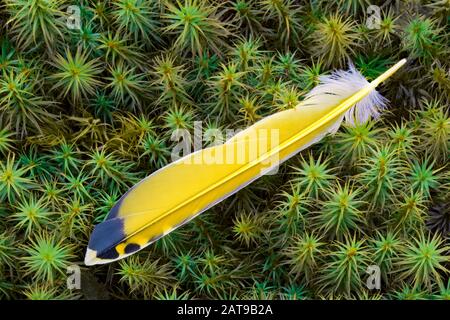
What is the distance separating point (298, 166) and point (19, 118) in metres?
0.53

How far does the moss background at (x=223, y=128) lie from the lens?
128cm

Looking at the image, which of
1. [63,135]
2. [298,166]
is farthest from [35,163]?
[298,166]

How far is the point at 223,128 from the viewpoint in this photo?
1340 mm

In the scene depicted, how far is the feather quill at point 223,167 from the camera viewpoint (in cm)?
124

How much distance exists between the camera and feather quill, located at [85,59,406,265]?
1239 millimetres

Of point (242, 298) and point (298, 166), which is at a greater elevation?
point (298, 166)

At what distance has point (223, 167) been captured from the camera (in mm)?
1278

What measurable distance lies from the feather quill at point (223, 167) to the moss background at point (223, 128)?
4 centimetres

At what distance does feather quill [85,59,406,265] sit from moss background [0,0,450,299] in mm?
36

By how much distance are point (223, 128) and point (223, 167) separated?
3.8 inches

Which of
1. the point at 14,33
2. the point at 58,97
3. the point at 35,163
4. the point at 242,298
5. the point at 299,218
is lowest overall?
the point at 242,298

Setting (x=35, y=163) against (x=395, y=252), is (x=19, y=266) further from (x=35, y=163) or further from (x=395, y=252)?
(x=395, y=252)

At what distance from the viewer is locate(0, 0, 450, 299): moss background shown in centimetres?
128

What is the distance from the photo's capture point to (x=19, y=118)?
4.32ft
